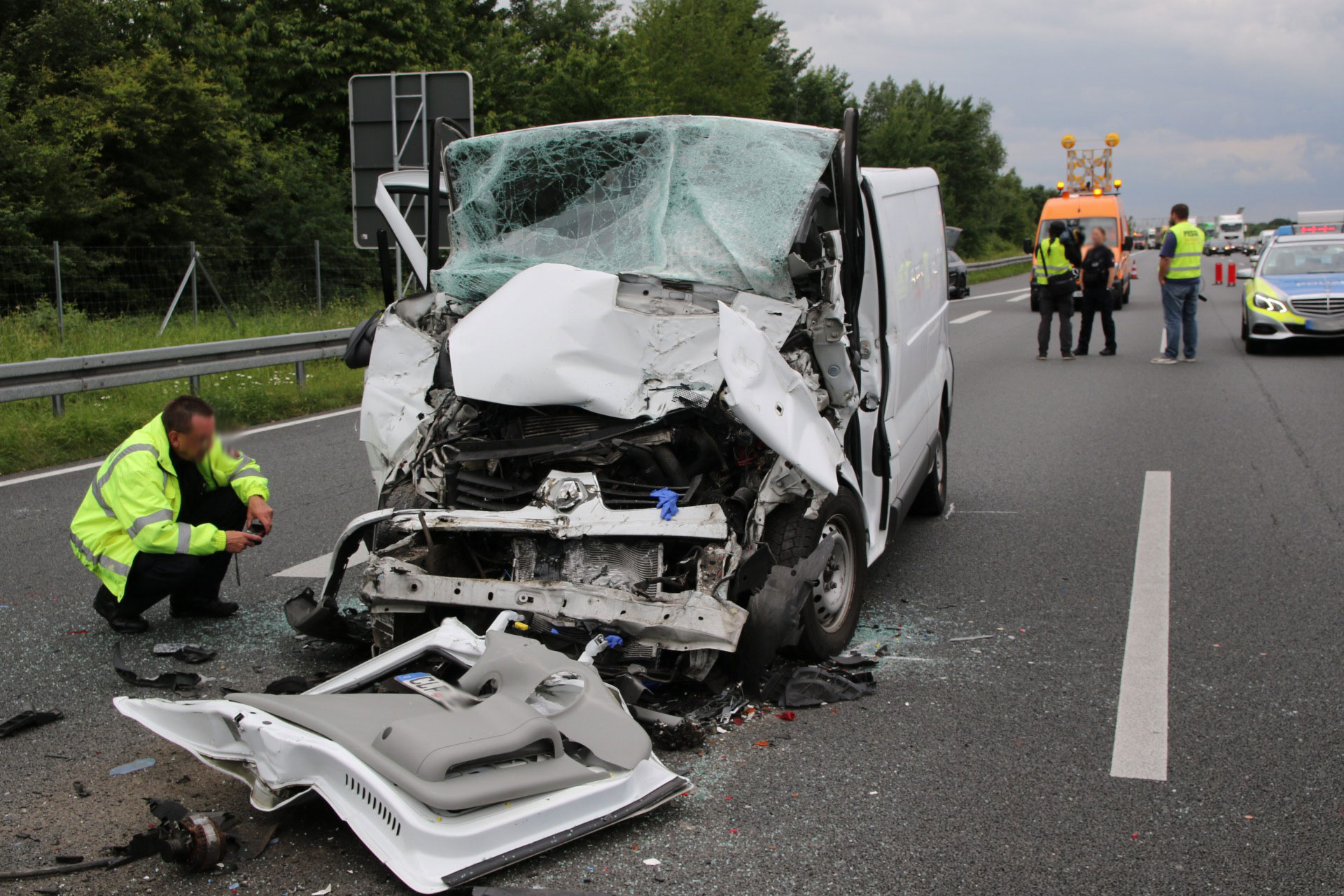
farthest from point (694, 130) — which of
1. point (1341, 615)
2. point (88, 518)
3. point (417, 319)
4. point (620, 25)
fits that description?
point (620, 25)

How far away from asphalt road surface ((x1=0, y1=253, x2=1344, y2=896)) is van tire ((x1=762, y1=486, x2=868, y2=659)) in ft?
0.83

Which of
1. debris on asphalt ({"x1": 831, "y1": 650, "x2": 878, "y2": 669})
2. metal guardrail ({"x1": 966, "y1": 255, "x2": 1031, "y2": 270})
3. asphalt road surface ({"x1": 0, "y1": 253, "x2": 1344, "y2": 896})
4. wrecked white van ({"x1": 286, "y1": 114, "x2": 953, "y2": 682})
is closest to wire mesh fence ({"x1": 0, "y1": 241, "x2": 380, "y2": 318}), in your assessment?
asphalt road surface ({"x1": 0, "y1": 253, "x2": 1344, "y2": 896})

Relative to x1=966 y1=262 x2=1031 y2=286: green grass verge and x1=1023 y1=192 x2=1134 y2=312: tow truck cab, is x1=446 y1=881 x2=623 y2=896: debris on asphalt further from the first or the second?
x1=966 y1=262 x2=1031 y2=286: green grass verge

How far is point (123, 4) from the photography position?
73.5 feet

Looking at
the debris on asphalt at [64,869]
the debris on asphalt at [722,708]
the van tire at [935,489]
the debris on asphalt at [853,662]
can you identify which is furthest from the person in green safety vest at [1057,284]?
the debris on asphalt at [64,869]

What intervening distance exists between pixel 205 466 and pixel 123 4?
68.5 feet

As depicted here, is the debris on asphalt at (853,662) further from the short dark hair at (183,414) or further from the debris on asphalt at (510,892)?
the short dark hair at (183,414)

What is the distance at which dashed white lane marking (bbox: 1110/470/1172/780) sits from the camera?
3.77 metres

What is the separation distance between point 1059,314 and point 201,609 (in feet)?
42.5

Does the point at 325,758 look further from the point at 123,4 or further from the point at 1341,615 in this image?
the point at 123,4

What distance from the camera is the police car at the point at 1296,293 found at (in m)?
15.3

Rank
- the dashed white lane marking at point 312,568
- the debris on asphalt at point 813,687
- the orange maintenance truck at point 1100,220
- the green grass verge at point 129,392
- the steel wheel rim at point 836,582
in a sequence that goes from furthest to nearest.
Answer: the orange maintenance truck at point 1100,220
the green grass verge at point 129,392
the dashed white lane marking at point 312,568
the steel wheel rim at point 836,582
the debris on asphalt at point 813,687

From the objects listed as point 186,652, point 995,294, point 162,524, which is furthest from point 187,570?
point 995,294

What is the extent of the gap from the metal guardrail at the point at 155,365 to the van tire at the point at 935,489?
697 cm
